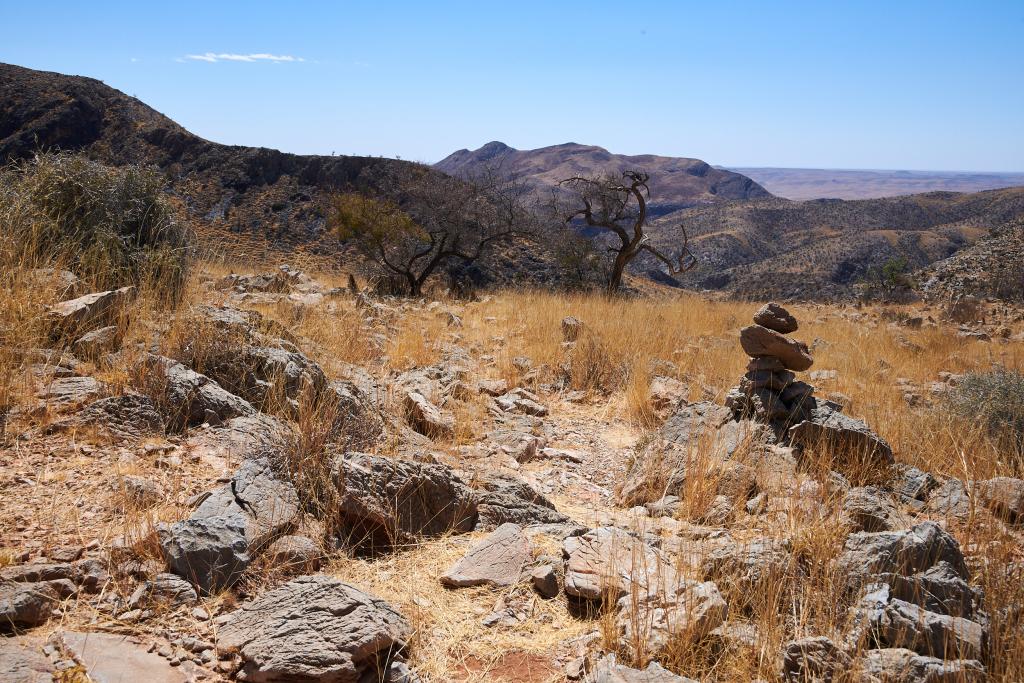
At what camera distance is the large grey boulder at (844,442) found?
4449mm

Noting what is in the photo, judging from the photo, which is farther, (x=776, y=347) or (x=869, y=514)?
(x=776, y=347)

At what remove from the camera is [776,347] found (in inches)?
197

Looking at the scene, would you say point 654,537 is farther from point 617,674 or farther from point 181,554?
point 181,554

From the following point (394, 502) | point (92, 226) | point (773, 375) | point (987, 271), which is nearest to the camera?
point (394, 502)

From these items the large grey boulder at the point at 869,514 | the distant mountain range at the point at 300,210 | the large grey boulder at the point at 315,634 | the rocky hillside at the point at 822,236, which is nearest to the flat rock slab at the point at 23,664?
the large grey boulder at the point at 315,634

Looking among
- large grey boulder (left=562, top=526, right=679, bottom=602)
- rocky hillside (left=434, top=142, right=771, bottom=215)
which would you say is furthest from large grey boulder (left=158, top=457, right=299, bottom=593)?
rocky hillside (left=434, top=142, right=771, bottom=215)

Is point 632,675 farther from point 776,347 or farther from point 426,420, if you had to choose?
point 776,347

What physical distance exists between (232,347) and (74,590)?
229cm

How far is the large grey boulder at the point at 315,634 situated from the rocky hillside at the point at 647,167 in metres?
93.1

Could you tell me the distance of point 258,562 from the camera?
275 cm

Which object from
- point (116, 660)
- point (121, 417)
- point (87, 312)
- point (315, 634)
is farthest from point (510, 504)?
point (87, 312)

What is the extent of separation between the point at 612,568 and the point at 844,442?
2.68m

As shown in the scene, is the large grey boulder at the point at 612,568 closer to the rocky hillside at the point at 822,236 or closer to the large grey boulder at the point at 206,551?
the large grey boulder at the point at 206,551

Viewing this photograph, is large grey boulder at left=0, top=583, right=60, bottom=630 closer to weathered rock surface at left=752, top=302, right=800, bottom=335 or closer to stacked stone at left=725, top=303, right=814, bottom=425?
stacked stone at left=725, top=303, right=814, bottom=425
